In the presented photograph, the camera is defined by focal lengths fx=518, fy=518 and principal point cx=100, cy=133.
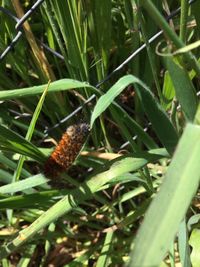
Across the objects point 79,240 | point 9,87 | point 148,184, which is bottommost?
point 79,240

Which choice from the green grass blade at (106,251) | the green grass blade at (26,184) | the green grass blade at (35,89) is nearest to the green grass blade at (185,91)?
the green grass blade at (35,89)

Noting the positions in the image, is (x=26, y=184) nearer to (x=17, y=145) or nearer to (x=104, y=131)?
(x=17, y=145)

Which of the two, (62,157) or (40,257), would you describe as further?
(40,257)

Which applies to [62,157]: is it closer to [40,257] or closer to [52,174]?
[52,174]

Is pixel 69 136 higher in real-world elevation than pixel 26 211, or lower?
higher

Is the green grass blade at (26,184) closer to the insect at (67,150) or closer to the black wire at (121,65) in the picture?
the insect at (67,150)

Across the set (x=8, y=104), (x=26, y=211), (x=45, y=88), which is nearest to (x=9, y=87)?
(x=8, y=104)

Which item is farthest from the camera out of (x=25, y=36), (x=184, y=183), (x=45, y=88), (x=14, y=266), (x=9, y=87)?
(x=14, y=266)
